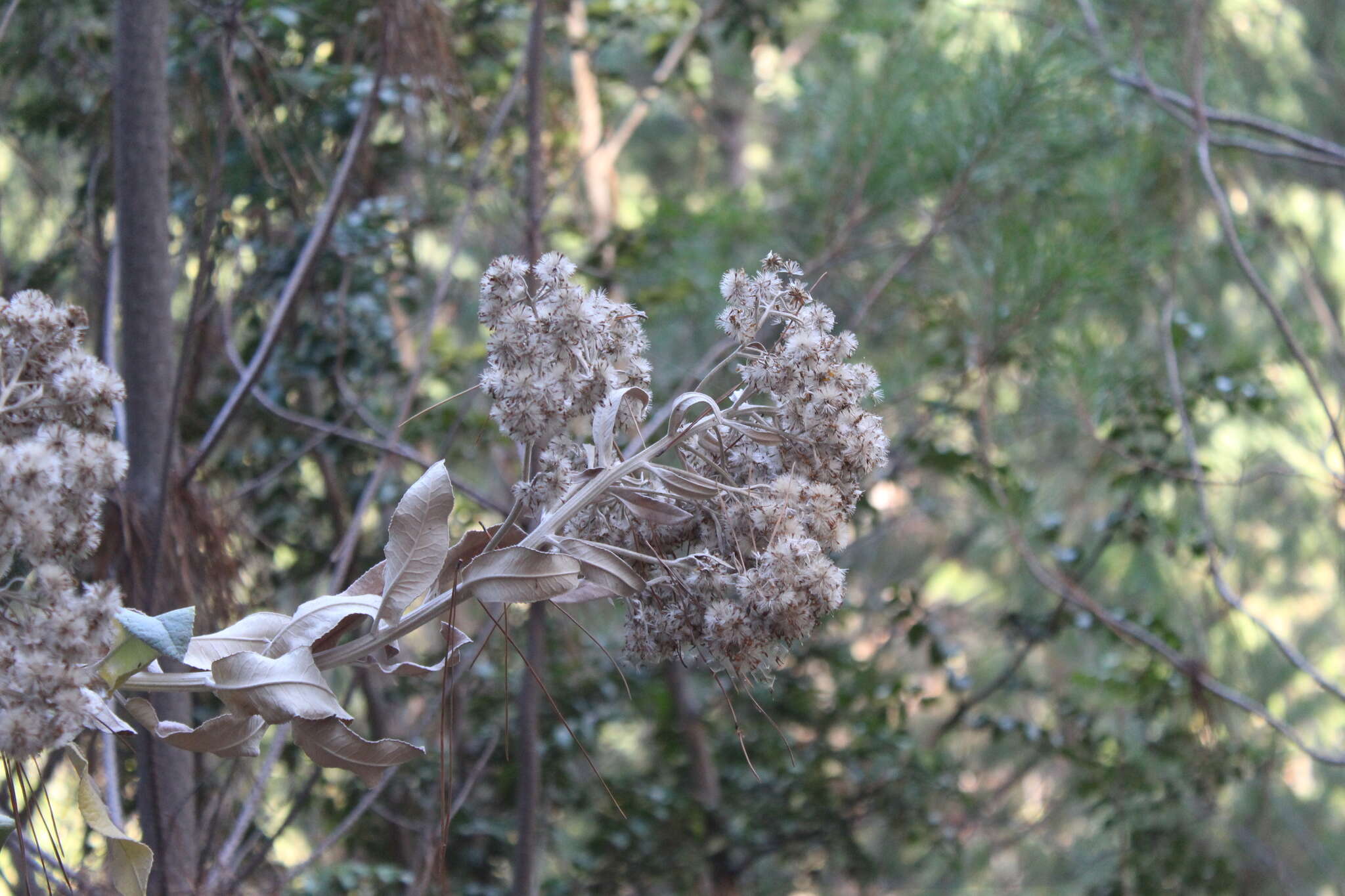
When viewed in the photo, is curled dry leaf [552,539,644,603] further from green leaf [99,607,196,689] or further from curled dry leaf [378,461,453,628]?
green leaf [99,607,196,689]

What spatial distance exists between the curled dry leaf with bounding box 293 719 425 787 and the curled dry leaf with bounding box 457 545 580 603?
0.08 m

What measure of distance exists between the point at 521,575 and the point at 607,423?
0.28ft

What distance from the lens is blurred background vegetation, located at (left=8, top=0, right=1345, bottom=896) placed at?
157cm

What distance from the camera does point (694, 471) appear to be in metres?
0.56

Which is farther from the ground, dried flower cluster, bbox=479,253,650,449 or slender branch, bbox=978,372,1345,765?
dried flower cluster, bbox=479,253,650,449

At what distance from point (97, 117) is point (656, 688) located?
1.40 meters

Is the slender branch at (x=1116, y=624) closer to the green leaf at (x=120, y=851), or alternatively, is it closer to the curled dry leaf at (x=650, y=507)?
the curled dry leaf at (x=650, y=507)

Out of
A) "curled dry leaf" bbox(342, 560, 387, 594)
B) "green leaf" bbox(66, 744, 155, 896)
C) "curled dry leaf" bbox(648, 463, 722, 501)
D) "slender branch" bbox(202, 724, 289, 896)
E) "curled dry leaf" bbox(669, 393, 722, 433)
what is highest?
"curled dry leaf" bbox(669, 393, 722, 433)

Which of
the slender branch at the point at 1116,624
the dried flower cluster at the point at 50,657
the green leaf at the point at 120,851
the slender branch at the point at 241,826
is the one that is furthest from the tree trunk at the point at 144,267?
the slender branch at the point at 1116,624

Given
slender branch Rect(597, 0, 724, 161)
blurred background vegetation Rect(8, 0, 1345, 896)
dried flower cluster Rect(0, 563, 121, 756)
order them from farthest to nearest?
slender branch Rect(597, 0, 724, 161), blurred background vegetation Rect(8, 0, 1345, 896), dried flower cluster Rect(0, 563, 121, 756)

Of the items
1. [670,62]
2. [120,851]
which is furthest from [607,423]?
[670,62]

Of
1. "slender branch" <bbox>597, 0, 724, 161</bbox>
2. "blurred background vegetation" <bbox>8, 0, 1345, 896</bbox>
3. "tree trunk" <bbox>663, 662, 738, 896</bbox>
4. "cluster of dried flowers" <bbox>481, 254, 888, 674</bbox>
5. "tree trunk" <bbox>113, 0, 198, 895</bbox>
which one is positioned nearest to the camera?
"cluster of dried flowers" <bbox>481, 254, 888, 674</bbox>

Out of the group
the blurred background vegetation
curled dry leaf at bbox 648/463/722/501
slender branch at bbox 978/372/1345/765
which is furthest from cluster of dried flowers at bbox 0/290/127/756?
slender branch at bbox 978/372/1345/765

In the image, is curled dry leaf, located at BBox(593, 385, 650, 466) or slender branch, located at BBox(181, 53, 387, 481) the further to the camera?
slender branch, located at BBox(181, 53, 387, 481)
